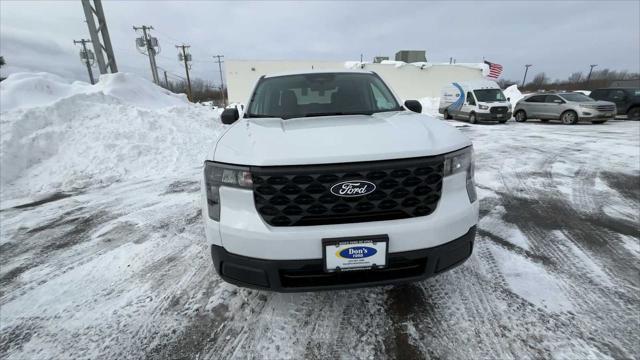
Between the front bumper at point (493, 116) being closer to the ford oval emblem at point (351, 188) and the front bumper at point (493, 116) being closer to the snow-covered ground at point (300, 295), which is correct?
the snow-covered ground at point (300, 295)

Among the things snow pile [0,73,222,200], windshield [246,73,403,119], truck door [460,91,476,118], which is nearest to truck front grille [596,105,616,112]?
truck door [460,91,476,118]

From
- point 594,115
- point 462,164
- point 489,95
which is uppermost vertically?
point 489,95

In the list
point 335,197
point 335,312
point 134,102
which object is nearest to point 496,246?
point 335,312

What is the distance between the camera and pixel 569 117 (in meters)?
13.7

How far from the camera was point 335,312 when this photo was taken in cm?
209

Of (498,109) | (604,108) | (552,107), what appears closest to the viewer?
(604,108)

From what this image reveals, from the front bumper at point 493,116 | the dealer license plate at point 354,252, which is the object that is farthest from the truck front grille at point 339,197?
the front bumper at point 493,116

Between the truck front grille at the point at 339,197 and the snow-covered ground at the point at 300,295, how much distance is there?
81 centimetres

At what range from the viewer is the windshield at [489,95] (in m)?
14.9

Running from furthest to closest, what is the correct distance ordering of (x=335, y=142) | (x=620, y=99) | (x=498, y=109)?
(x=620, y=99) < (x=498, y=109) < (x=335, y=142)

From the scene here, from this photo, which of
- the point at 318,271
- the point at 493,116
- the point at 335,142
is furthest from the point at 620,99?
the point at 318,271

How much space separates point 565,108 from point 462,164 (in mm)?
16192

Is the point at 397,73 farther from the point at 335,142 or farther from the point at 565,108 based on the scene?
the point at 335,142

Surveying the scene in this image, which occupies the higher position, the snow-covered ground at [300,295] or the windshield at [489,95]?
the windshield at [489,95]
